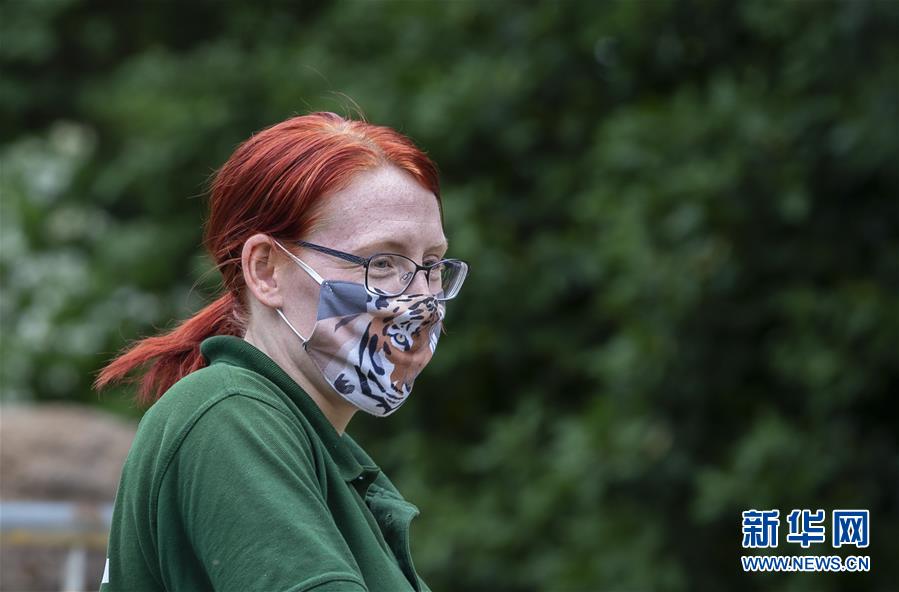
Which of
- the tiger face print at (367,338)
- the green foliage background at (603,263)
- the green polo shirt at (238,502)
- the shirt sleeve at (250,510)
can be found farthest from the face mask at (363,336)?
the green foliage background at (603,263)

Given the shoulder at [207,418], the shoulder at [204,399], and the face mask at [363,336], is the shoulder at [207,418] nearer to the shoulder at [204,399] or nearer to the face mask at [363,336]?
the shoulder at [204,399]

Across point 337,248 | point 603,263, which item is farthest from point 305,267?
point 603,263

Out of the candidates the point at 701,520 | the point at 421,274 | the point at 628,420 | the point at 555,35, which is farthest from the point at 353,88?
the point at 421,274

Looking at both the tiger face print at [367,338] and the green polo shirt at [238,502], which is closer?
the green polo shirt at [238,502]

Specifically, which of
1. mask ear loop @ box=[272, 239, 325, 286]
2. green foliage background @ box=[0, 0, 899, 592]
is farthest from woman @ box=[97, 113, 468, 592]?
green foliage background @ box=[0, 0, 899, 592]

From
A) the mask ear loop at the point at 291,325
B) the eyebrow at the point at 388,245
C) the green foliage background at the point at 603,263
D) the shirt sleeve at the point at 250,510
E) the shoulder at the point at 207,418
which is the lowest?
the shirt sleeve at the point at 250,510

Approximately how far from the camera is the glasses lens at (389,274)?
6.02ft

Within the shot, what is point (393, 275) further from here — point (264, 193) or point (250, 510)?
point (250, 510)

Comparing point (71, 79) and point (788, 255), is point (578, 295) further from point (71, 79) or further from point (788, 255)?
point (71, 79)

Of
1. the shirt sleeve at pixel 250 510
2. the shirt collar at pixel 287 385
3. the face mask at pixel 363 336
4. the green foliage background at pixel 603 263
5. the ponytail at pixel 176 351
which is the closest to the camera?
Result: the shirt sleeve at pixel 250 510

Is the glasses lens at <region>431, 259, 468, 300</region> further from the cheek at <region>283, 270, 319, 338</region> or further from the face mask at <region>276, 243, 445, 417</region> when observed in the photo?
the cheek at <region>283, 270, 319, 338</region>

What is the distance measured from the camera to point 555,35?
680 centimetres

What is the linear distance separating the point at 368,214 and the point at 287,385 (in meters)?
0.26

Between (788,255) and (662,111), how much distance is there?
88 centimetres
